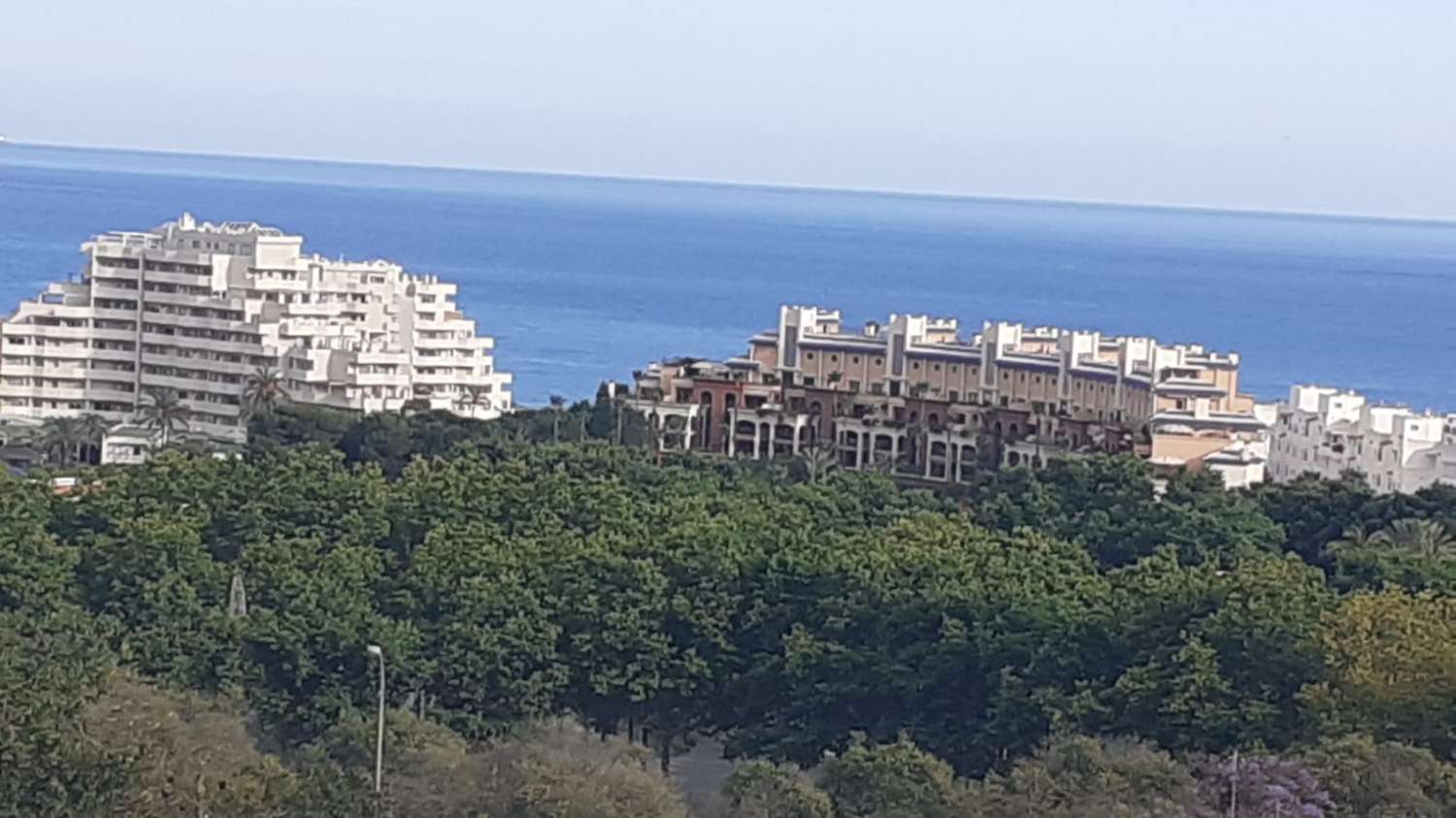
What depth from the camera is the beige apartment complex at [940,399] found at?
48188mm

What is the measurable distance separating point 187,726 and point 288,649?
14.0 ft

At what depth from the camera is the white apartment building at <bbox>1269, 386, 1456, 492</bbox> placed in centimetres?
4500

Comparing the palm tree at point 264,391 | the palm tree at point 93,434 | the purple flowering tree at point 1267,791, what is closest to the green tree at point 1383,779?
the purple flowering tree at point 1267,791

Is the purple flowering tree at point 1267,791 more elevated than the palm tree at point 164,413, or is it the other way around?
the purple flowering tree at point 1267,791

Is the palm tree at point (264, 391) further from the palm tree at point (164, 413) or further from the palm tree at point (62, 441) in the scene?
the palm tree at point (62, 441)

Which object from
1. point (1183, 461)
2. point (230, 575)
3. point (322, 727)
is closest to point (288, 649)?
point (322, 727)

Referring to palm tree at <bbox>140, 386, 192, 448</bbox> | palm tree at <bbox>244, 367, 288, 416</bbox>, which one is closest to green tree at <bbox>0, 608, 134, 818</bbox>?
palm tree at <bbox>140, 386, 192, 448</bbox>

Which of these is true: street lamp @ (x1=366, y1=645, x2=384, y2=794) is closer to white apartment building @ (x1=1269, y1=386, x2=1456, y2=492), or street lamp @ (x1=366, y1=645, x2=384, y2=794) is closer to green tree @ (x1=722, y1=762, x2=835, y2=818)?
green tree @ (x1=722, y1=762, x2=835, y2=818)

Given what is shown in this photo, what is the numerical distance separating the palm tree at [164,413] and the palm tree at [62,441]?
1.28 meters

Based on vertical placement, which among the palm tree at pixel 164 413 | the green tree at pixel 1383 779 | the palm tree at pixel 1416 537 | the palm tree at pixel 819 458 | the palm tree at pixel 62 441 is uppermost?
the palm tree at pixel 1416 537

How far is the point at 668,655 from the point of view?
26531 millimetres

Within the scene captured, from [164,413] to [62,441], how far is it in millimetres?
1891

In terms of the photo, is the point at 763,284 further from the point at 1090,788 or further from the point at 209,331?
the point at 1090,788

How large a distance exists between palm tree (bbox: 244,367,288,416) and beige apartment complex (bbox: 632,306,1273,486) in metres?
6.05
